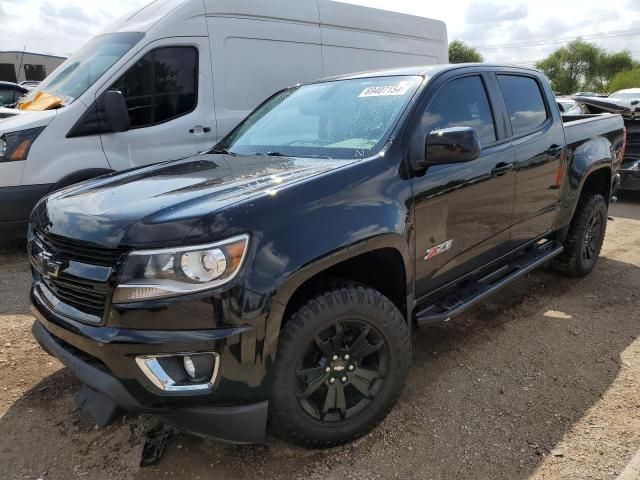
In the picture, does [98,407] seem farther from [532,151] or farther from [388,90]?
[532,151]

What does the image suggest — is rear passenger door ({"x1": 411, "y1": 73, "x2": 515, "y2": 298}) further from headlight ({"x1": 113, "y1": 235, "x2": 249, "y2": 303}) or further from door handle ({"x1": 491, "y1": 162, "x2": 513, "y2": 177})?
headlight ({"x1": 113, "y1": 235, "x2": 249, "y2": 303})

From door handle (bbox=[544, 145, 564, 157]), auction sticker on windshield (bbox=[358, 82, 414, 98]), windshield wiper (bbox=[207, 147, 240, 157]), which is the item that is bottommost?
door handle (bbox=[544, 145, 564, 157])

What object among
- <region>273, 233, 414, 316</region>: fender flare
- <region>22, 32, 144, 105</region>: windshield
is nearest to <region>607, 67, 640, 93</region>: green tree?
<region>22, 32, 144, 105</region>: windshield

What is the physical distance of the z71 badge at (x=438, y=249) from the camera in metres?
2.82

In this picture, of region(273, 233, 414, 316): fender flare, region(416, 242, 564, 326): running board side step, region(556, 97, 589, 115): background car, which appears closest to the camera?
region(273, 233, 414, 316): fender flare

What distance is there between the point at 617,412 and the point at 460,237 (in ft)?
3.94

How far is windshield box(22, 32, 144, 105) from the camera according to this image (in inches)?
198

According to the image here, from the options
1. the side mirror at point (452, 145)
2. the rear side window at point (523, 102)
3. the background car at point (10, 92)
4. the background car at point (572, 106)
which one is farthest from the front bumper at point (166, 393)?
the background car at point (10, 92)

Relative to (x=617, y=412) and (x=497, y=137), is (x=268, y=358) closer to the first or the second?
(x=617, y=412)

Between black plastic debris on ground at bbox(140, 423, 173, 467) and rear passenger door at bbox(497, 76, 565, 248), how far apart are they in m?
2.50

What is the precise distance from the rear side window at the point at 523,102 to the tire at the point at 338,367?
1.87 meters

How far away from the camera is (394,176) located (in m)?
2.59

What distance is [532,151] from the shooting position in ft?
12.0

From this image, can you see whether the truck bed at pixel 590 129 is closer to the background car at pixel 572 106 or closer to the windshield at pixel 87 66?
the background car at pixel 572 106
